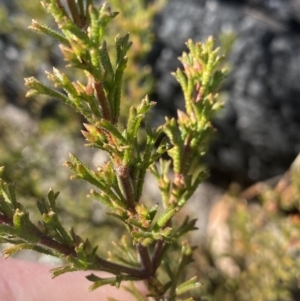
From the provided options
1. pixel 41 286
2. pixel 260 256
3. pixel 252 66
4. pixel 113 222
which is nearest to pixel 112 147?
pixel 41 286

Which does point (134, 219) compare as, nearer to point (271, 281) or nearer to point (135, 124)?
point (135, 124)

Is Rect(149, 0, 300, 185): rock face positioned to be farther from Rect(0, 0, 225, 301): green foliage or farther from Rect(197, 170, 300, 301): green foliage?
Rect(0, 0, 225, 301): green foliage

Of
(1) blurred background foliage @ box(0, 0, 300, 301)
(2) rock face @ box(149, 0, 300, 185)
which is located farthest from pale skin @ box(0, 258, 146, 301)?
(2) rock face @ box(149, 0, 300, 185)

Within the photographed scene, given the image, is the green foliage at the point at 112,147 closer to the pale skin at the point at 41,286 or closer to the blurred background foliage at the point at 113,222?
the pale skin at the point at 41,286

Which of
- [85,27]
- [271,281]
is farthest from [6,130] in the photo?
[85,27]

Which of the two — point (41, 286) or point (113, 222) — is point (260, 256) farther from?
point (41, 286)

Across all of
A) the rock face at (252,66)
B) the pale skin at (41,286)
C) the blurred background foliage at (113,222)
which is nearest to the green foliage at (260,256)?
the blurred background foliage at (113,222)
